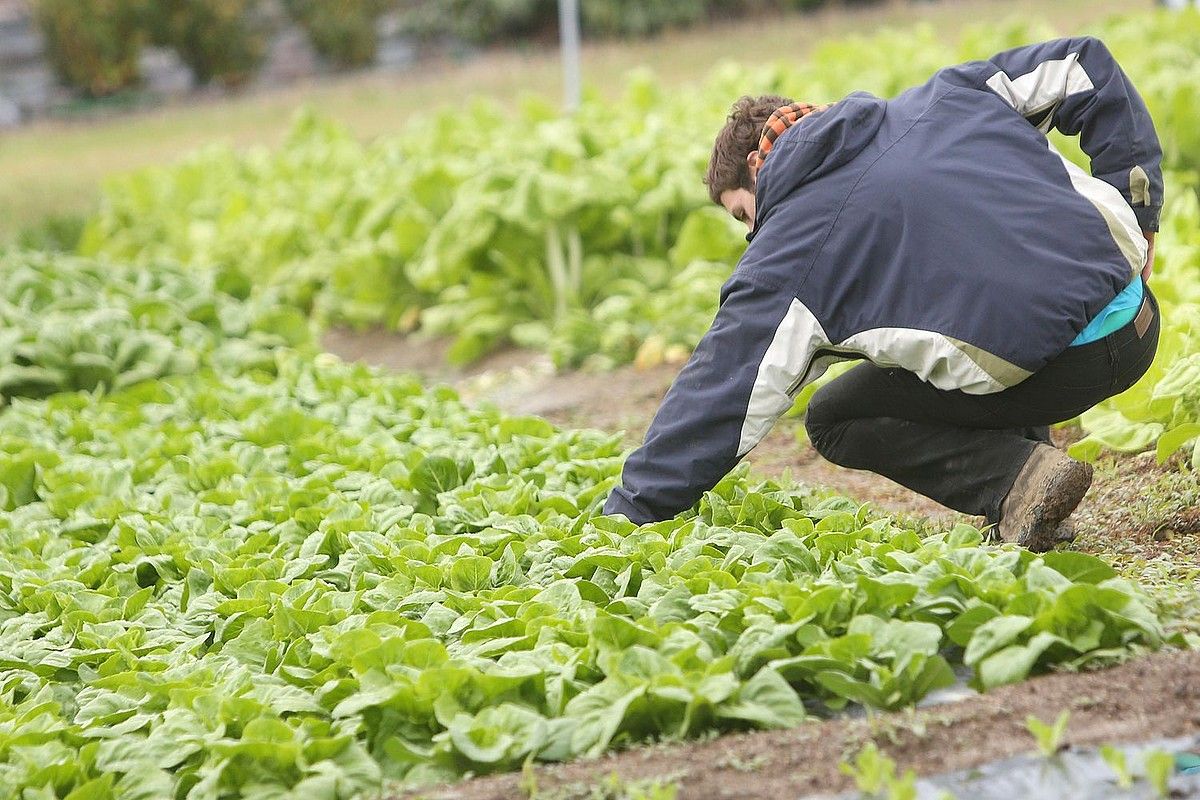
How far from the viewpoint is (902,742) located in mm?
2629

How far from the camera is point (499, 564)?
3.72 metres

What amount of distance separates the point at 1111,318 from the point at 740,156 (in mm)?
1038

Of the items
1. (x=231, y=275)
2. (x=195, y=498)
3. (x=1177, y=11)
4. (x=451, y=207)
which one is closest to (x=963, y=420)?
(x=195, y=498)

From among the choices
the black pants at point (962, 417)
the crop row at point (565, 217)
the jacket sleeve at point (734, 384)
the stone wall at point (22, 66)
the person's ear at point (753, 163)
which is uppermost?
the person's ear at point (753, 163)

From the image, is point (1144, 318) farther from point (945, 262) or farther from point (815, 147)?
point (815, 147)

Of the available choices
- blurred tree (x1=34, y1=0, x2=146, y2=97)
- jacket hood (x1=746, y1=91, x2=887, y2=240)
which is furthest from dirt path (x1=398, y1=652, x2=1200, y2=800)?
blurred tree (x1=34, y1=0, x2=146, y2=97)

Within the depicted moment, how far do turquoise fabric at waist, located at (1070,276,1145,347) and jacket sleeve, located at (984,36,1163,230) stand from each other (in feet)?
1.00

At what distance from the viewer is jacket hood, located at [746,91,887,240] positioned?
3.51 m

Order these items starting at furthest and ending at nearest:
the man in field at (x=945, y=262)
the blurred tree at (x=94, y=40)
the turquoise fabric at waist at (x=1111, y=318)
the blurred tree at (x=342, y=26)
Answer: the blurred tree at (x=342, y=26) < the blurred tree at (x=94, y=40) < the turquoise fabric at waist at (x=1111, y=318) < the man in field at (x=945, y=262)

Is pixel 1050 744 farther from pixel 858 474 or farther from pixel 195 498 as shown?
pixel 195 498

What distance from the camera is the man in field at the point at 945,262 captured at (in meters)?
3.47

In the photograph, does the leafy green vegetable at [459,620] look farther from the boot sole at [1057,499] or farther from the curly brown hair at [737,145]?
the curly brown hair at [737,145]

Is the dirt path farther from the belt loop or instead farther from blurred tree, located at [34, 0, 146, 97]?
blurred tree, located at [34, 0, 146, 97]

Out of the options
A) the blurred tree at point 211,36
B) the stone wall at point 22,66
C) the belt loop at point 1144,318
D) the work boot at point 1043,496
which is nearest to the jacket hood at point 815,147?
the belt loop at point 1144,318
